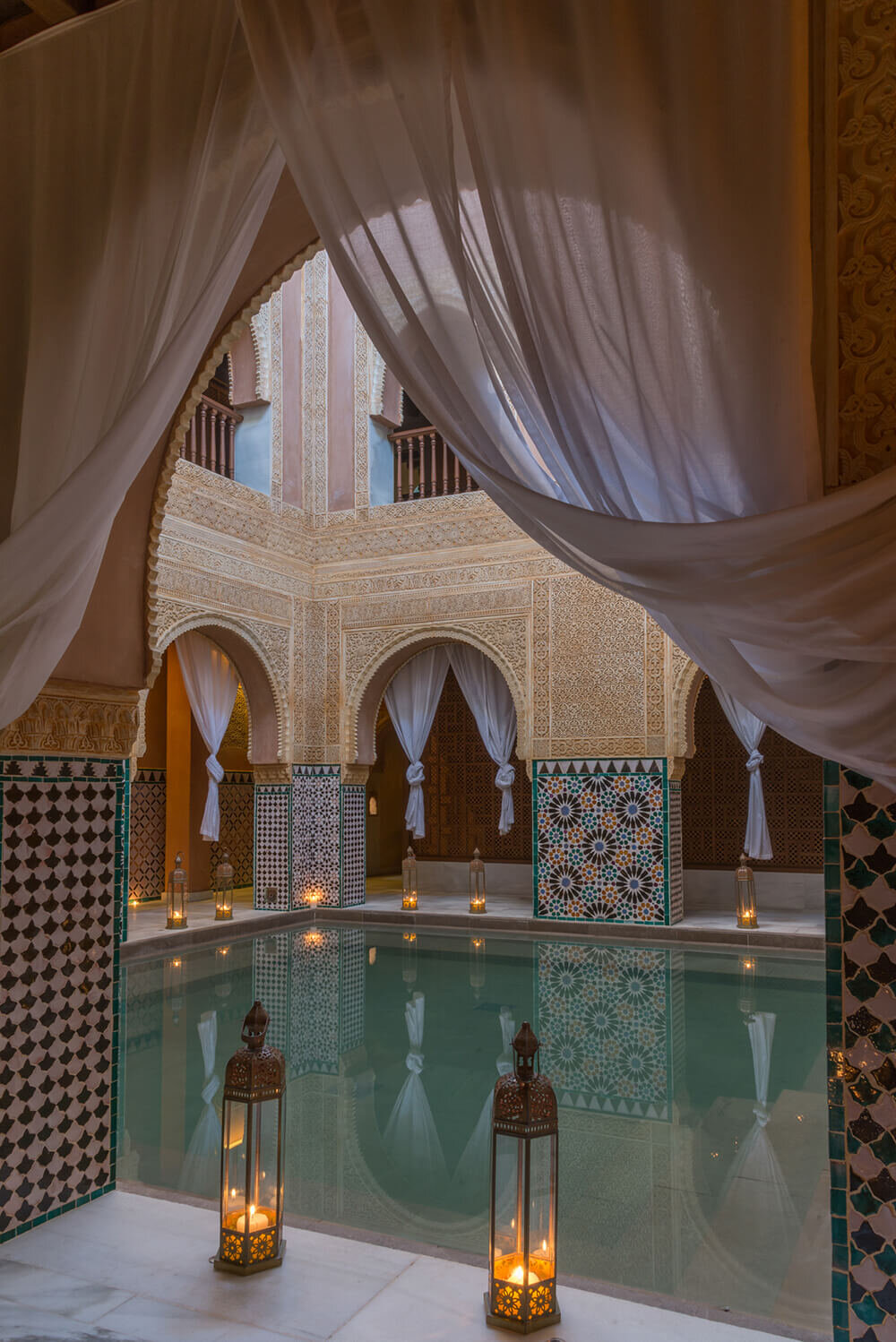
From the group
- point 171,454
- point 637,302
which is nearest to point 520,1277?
point 637,302

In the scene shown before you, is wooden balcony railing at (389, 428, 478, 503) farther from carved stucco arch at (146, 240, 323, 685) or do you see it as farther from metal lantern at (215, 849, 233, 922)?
carved stucco arch at (146, 240, 323, 685)

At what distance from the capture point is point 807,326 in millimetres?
1382

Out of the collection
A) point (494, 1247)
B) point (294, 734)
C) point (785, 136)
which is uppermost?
point (785, 136)

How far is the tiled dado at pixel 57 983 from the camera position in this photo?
2.00 meters

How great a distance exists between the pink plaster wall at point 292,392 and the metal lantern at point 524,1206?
6.07 m

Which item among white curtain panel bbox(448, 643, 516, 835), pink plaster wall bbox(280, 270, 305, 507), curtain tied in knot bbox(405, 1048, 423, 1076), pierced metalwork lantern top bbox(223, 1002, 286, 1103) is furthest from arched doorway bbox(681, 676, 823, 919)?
pierced metalwork lantern top bbox(223, 1002, 286, 1103)

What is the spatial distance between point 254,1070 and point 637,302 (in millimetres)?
1425

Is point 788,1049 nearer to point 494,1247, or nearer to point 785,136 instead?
point 494,1247

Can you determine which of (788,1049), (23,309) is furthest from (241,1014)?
(23,309)

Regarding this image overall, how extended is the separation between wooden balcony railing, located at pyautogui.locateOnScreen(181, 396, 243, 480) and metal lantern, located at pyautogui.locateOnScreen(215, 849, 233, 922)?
2.54m

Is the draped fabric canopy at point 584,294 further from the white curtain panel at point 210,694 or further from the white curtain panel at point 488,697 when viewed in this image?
the white curtain panel at point 488,697

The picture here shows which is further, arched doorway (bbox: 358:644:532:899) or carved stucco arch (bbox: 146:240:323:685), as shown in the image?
arched doorway (bbox: 358:644:532:899)

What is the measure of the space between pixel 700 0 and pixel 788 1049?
10.9ft

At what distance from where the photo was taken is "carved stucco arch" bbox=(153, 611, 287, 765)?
6.87m
